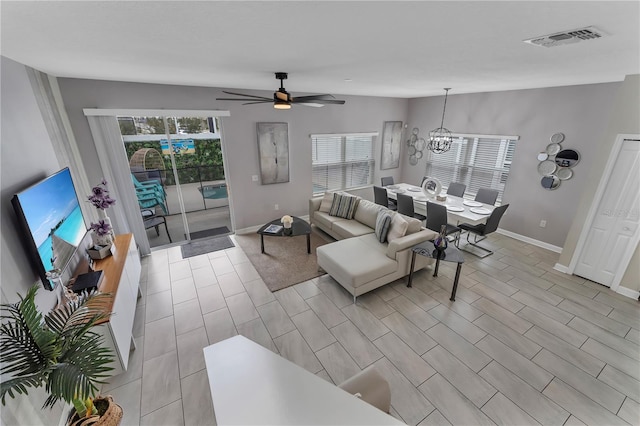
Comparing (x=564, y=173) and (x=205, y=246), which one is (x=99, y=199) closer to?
(x=205, y=246)

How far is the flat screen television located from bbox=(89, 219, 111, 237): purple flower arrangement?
0.40 feet

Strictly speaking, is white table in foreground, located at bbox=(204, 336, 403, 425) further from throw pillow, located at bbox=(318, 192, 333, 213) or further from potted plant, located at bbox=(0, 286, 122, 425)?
throw pillow, located at bbox=(318, 192, 333, 213)

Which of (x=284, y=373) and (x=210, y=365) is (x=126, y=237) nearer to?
(x=210, y=365)

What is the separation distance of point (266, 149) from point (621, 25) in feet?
14.8

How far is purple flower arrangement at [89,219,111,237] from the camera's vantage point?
2.85 m

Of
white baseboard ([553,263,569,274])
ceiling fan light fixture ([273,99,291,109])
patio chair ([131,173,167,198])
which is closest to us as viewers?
ceiling fan light fixture ([273,99,291,109])

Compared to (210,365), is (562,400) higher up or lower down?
lower down

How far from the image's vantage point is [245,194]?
5.11 metres

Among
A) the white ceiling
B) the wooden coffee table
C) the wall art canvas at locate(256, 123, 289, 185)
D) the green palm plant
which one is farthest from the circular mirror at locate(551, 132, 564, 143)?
the green palm plant

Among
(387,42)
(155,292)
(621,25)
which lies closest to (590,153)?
(621,25)

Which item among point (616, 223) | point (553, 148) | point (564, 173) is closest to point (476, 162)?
point (553, 148)

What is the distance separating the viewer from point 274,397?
1108 millimetres

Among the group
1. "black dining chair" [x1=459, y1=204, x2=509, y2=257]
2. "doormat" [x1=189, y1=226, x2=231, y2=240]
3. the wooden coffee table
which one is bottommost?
"doormat" [x1=189, y1=226, x2=231, y2=240]

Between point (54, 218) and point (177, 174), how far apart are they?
253 centimetres
